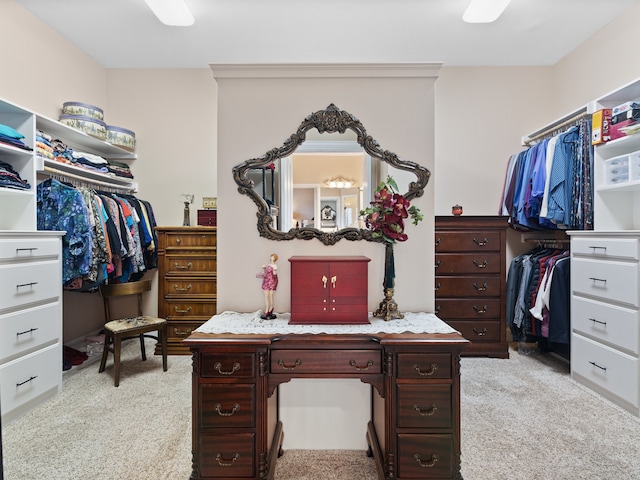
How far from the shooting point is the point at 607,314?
2451 millimetres

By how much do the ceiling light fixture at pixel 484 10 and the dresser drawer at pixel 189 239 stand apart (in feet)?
9.45

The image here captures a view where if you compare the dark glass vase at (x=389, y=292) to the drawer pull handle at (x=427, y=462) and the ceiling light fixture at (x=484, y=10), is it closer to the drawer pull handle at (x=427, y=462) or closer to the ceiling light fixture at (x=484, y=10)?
the drawer pull handle at (x=427, y=462)

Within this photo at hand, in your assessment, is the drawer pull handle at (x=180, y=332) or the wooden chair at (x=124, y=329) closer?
the wooden chair at (x=124, y=329)

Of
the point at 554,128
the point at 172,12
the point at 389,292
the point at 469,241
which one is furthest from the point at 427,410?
the point at 172,12

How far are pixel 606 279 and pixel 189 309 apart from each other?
11.0 ft

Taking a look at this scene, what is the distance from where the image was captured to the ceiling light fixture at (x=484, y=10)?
8.73 ft

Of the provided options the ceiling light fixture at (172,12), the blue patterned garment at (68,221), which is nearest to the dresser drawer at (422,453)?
the blue patterned garment at (68,221)

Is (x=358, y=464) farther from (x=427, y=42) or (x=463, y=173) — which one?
(x=427, y=42)

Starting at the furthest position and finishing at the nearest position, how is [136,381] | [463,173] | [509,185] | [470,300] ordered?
[463,173] < [509,185] < [470,300] < [136,381]

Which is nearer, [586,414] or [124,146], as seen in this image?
[586,414]

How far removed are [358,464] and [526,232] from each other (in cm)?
307

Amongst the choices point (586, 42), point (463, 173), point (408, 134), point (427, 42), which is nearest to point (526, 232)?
point (463, 173)

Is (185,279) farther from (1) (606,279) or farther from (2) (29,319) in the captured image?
(1) (606,279)

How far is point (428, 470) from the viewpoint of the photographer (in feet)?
4.87
